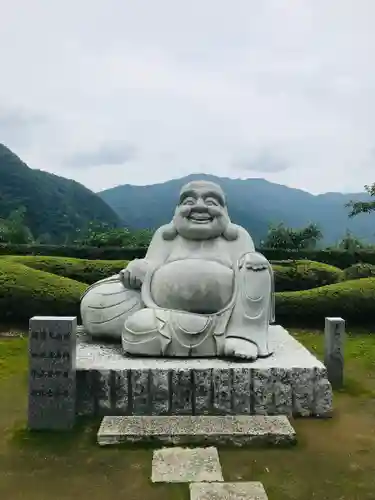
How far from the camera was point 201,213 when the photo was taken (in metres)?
5.33

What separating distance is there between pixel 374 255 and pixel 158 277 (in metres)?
11.1

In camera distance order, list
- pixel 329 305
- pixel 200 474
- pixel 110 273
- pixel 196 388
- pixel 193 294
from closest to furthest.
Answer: pixel 200 474, pixel 196 388, pixel 193 294, pixel 329 305, pixel 110 273

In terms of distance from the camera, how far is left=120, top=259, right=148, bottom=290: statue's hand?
5184 mm

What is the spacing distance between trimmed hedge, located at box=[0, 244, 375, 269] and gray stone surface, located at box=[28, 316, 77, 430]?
11.1 metres

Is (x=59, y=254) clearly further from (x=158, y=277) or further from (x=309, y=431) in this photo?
(x=309, y=431)

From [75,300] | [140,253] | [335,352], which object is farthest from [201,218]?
[140,253]

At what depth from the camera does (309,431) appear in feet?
13.6

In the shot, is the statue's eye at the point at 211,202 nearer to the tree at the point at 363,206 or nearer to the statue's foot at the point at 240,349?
the statue's foot at the point at 240,349

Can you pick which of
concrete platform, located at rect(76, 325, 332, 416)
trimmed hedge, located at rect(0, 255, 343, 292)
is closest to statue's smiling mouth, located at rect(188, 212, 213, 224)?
concrete platform, located at rect(76, 325, 332, 416)

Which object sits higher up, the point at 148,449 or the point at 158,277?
the point at 158,277

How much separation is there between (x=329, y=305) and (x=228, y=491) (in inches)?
246

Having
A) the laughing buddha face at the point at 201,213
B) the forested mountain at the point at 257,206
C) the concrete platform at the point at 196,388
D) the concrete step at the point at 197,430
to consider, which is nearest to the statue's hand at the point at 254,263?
the laughing buddha face at the point at 201,213

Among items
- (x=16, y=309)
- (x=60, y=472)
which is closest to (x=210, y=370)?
(x=60, y=472)

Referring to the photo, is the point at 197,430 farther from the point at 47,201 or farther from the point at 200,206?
the point at 47,201
